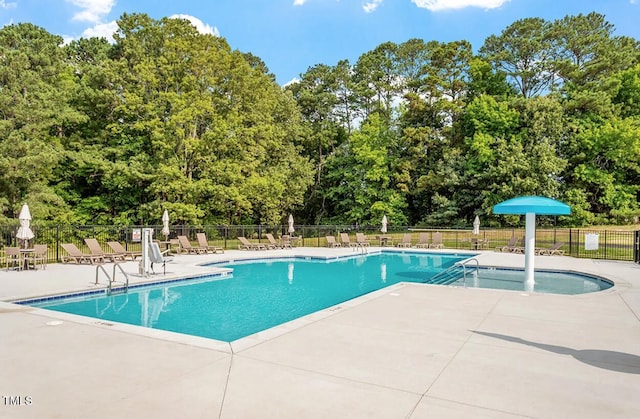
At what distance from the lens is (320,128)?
125 ft

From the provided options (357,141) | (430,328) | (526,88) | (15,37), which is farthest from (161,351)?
(526,88)

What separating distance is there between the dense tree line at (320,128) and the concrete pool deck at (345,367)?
18644mm

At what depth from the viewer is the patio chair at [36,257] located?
12125 millimetres

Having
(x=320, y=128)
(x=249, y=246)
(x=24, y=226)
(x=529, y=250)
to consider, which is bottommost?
(x=249, y=246)

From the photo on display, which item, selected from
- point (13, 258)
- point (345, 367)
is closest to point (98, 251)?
point (13, 258)

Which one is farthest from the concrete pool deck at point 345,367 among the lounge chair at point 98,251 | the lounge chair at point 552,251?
the lounge chair at point 552,251

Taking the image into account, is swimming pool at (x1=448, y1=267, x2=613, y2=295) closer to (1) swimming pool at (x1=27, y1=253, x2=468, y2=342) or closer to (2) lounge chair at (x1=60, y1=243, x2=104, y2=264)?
(1) swimming pool at (x1=27, y1=253, x2=468, y2=342)

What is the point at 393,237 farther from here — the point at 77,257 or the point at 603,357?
the point at 603,357

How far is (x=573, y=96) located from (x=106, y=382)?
3534 centimetres

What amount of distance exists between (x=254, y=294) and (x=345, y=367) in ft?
21.2

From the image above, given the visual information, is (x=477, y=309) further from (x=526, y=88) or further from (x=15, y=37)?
(x=526, y=88)

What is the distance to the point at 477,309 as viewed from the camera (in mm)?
7051

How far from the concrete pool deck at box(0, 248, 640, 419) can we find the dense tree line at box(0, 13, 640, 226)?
18644 mm

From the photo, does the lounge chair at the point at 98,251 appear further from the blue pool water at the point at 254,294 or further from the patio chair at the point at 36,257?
the blue pool water at the point at 254,294
